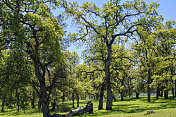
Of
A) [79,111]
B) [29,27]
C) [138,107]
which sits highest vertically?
[29,27]

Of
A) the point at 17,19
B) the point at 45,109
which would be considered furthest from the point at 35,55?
the point at 45,109

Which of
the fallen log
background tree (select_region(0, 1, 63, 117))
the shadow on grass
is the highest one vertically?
background tree (select_region(0, 1, 63, 117))

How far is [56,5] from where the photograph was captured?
22.8 m

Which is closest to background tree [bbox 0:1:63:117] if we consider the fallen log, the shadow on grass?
the fallen log

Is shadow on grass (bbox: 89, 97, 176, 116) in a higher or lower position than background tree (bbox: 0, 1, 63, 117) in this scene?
lower

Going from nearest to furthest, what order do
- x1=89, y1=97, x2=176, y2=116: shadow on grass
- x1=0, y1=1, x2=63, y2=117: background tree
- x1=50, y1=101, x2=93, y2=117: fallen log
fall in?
x1=0, y1=1, x2=63, y2=117: background tree < x1=50, y1=101, x2=93, y2=117: fallen log < x1=89, y1=97, x2=176, y2=116: shadow on grass

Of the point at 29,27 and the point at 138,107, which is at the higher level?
the point at 29,27

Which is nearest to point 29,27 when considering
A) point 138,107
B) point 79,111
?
point 79,111

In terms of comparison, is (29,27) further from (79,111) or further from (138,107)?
(138,107)

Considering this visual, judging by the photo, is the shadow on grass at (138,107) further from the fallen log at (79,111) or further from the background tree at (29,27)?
the background tree at (29,27)

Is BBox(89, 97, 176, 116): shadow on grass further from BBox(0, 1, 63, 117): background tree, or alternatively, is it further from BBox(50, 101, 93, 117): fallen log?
BBox(0, 1, 63, 117): background tree

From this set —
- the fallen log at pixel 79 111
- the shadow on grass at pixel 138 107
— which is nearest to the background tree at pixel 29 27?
the fallen log at pixel 79 111

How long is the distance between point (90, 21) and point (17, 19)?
1622 centimetres

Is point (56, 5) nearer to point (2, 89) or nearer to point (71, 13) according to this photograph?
point (71, 13)
